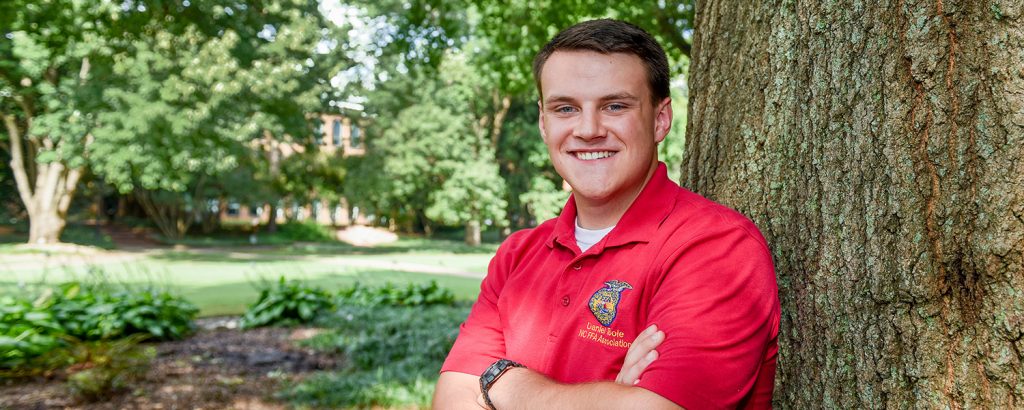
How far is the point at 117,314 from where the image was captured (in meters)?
8.96

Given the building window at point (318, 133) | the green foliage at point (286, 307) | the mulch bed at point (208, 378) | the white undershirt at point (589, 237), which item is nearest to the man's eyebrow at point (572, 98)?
the white undershirt at point (589, 237)

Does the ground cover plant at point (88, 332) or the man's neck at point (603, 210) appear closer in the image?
the man's neck at point (603, 210)

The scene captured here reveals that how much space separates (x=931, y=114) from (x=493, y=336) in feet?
5.02

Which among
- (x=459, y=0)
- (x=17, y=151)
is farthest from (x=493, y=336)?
(x=17, y=151)

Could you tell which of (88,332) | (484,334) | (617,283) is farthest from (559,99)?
(88,332)

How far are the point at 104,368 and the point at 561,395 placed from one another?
5675 mm

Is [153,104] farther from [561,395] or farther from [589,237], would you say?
[561,395]

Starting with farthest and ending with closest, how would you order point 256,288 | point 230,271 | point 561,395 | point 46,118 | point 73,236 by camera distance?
point 73,236 < point 46,118 < point 230,271 < point 256,288 < point 561,395

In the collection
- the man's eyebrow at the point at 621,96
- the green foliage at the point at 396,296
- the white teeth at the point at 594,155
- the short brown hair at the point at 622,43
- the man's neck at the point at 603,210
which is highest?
the short brown hair at the point at 622,43

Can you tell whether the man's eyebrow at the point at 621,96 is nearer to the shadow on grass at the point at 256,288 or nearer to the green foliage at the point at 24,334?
the green foliage at the point at 24,334

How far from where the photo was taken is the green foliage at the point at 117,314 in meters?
8.55

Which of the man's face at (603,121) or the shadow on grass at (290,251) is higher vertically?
the man's face at (603,121)

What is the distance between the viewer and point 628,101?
2.36 m

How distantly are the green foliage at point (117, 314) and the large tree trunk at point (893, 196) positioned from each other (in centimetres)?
797
